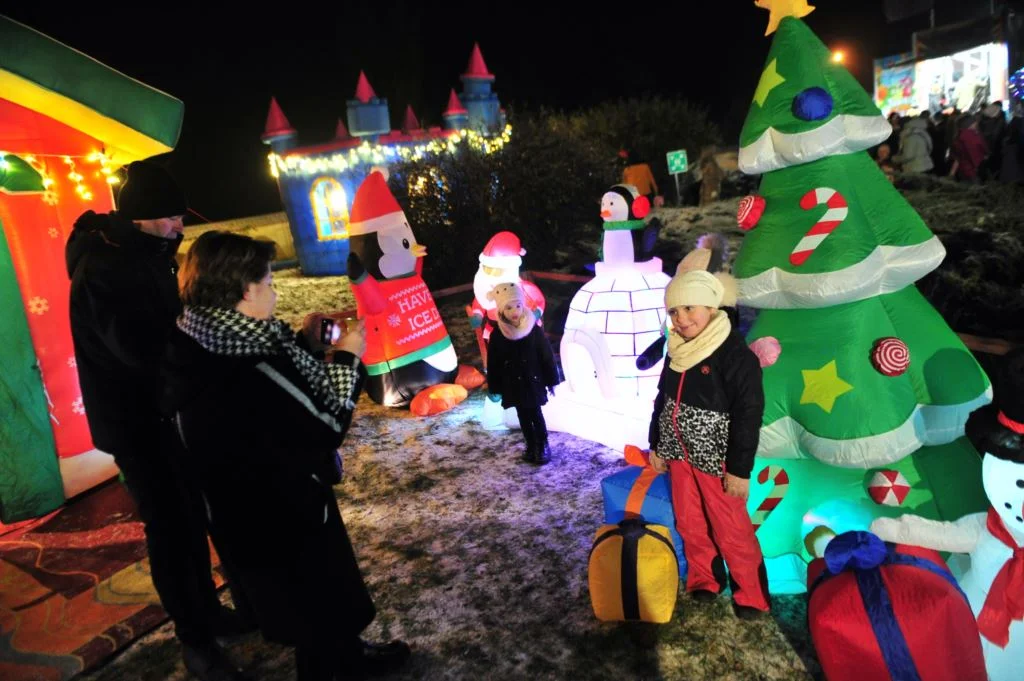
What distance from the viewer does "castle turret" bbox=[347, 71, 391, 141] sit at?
14055 millimetres

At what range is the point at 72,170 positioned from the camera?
486 cm

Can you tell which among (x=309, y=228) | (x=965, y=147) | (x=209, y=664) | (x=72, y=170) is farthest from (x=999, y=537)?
(x=309, y=228)

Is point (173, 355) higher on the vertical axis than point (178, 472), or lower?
higher

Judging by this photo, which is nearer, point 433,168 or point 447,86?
point 433,168

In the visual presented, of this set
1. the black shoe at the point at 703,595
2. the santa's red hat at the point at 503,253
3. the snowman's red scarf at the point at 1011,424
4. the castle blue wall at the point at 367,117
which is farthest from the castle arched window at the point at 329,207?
the snowman's red scarf at the point at 1011,424

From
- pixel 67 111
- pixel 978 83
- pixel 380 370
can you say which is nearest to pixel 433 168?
pixel 380 370

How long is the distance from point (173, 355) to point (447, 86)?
3038cm

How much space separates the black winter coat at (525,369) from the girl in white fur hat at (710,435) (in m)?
1.66

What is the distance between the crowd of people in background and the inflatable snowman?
726cm

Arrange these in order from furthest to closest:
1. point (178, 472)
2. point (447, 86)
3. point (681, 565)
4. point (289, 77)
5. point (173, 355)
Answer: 1. point (447, 86)
2. point (289, 77)
3. point (681, 565)
4. point (178, 472)
5. point (173, 355)

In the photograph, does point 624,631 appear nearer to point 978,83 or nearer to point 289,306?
point 289,306

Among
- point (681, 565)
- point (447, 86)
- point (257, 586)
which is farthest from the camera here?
point (447, 86)

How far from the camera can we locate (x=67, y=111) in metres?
4.48

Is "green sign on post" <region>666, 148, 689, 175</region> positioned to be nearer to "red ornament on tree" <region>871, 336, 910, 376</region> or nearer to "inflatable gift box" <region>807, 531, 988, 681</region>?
"red ornament on tree" <region>871, 336, 910, 376</region>
